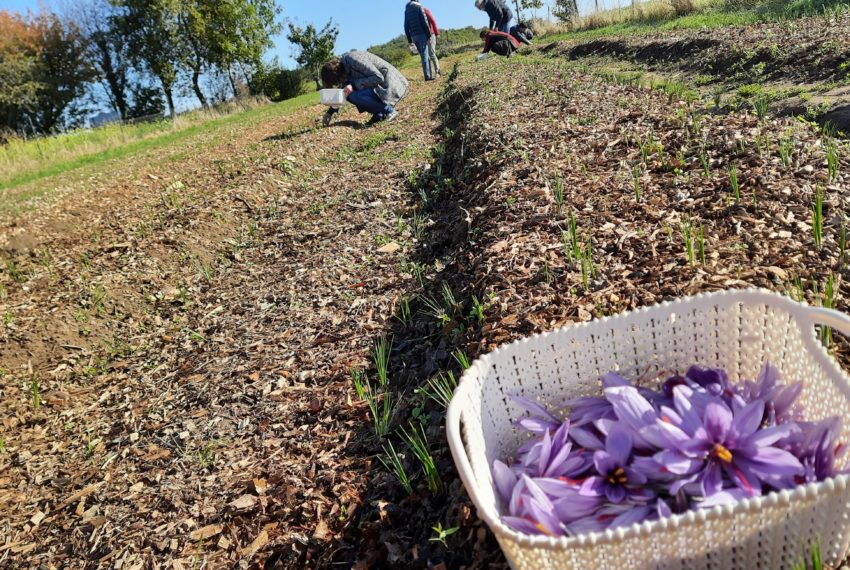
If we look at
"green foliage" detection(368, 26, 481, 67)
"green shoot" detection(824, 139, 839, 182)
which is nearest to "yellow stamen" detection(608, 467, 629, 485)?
"green shoot" detection(824, 139, 839, 182)

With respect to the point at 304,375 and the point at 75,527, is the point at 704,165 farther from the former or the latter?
the point at 75,527

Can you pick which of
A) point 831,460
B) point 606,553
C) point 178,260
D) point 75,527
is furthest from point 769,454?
point 178,260

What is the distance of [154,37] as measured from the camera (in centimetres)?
2702

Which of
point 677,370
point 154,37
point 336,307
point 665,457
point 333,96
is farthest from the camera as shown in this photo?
point 154,37

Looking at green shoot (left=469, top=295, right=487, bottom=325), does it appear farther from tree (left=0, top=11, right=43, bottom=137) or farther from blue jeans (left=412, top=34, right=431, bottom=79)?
tree (left=0, top=11, right=43, bottom=137)

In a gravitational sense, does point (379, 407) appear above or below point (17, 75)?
below

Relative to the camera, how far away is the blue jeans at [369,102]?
30.0 ft

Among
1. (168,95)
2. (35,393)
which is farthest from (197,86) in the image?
(35,393)

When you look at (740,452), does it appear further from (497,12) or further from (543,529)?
(497,12)

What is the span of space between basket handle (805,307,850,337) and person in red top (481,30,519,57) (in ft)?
51.3

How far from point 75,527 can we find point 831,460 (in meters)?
2.68

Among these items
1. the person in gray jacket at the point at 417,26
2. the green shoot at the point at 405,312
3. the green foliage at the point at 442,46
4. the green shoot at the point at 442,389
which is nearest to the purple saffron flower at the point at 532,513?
the green shoot at the point at 442,389

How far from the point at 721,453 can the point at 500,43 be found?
52.9ft

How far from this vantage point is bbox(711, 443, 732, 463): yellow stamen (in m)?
1.23
